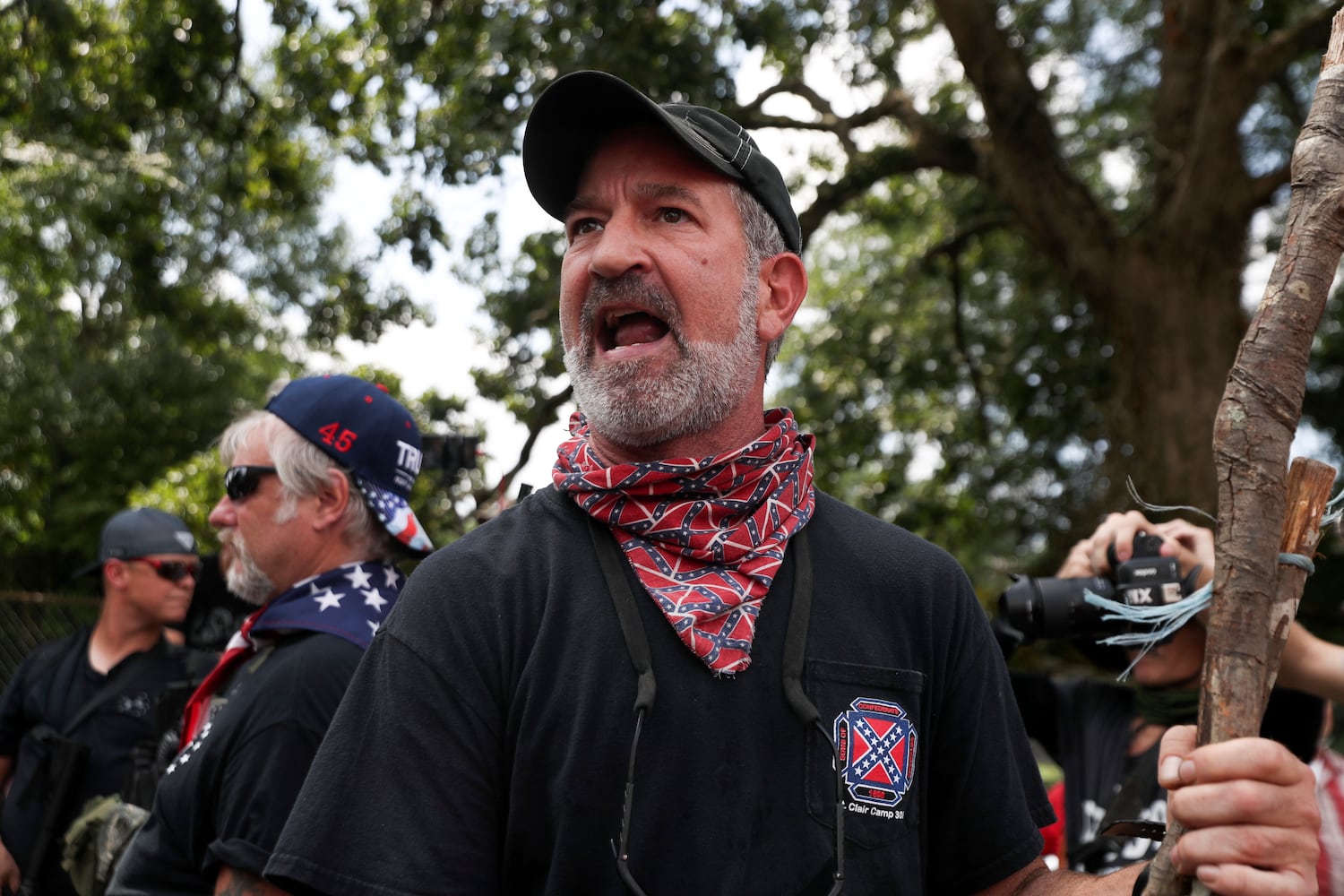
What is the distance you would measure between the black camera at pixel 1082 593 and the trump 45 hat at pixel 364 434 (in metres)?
1.47

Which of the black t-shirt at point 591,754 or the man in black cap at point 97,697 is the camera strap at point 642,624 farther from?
the man in black cap at point 97,697

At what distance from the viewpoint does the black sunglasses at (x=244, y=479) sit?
2842mm

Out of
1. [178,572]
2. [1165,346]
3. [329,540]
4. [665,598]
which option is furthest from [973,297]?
[665,598]

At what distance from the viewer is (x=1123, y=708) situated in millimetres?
3428

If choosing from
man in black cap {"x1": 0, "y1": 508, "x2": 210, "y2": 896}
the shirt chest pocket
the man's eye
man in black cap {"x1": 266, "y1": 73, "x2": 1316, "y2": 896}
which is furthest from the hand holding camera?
man in black cap {"x1": 0, "y1": 508, "x2": 210, "y2": 896}

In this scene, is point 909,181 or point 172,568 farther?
point 909,181

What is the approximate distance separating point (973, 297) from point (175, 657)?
10.7 meters

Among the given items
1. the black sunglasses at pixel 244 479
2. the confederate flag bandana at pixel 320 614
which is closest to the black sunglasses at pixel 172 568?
the confederate flag bandana at pixel 320 614

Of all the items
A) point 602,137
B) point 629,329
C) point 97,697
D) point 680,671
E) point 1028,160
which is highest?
point 1028,160

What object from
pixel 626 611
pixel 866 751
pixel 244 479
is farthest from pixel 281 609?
pixel 866 751

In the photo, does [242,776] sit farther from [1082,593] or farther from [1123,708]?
[1123,708]

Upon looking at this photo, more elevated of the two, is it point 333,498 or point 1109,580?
point 333,498

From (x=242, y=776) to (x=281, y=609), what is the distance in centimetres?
49

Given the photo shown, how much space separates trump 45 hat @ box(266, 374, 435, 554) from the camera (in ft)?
9.45
